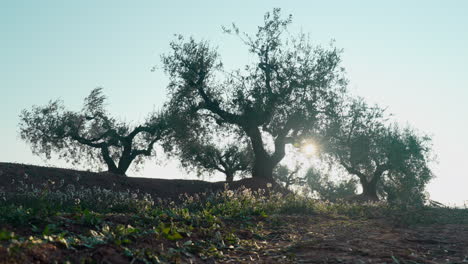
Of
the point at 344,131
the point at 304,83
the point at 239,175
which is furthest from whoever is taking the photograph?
the point at 239,175

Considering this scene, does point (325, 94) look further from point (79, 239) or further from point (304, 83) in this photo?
point (79, 239)

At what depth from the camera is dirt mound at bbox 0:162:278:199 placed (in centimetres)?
→ 1747

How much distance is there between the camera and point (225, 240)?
7.98 meters

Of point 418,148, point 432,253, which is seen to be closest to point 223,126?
point 418,148

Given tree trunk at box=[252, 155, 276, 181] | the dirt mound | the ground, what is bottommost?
the ground

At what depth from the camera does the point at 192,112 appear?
1041 inches

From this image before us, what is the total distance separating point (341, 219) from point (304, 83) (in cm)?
1262

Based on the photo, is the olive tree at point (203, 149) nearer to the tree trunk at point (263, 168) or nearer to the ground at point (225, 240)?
the tree trunk at point (263, 168)

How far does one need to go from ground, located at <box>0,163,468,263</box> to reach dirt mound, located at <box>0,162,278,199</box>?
854cm

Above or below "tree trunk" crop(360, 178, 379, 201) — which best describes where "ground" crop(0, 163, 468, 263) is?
below

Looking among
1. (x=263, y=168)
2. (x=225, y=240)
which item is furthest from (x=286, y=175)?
(x=225, y=240)

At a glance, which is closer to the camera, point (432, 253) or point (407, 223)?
point (432, 253)

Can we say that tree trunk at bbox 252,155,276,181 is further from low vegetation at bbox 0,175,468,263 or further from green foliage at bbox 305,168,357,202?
green foliage at bbox 305,168,357,202

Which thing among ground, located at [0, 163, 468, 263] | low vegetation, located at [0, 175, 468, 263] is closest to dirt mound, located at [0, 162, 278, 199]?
low vegetation, located at [0, 175, 468, 263]
